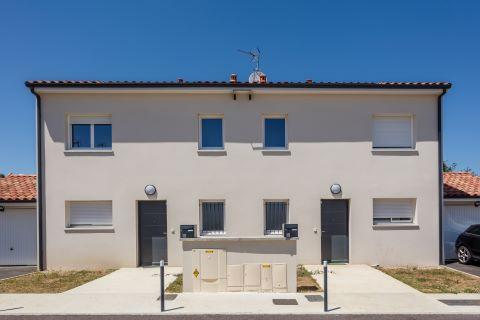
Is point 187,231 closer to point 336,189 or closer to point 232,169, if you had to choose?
point 232,169

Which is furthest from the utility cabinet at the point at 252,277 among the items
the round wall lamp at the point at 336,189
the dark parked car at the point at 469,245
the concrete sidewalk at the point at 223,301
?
the dark parked car at the point at 469,245

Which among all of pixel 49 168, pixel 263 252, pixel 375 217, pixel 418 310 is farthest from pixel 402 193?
pixel 49 168

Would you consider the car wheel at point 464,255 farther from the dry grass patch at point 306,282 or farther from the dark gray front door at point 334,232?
the dry grass patch at point 306,282

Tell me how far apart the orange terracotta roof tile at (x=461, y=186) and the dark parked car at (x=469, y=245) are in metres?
1.22

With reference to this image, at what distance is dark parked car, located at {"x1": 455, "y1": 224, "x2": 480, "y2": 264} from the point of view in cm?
1084

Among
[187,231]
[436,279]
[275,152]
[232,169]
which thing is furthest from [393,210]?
[187,231]

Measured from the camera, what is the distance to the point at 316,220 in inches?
430

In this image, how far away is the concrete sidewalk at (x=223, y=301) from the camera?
6809mm

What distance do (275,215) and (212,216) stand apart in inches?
78.6

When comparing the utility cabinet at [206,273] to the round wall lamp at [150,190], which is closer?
the utility cabinet at [206,273]

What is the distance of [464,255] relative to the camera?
445 inches

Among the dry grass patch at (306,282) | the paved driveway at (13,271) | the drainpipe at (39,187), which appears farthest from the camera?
the drainpipe at (39,187)

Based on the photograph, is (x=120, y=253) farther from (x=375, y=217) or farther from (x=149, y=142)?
(x=375, y=217)
